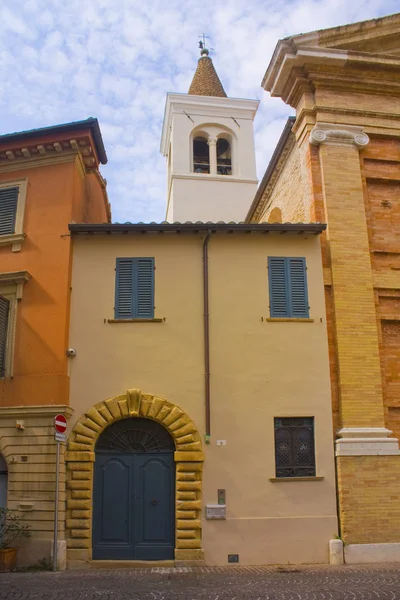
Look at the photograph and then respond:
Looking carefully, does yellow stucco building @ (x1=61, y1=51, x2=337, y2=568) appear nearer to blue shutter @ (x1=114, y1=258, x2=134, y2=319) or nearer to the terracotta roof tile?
blue shutter @ (x1=114, y1=258, x2=134, y2=319)

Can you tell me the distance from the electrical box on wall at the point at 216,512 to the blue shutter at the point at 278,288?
4.14m

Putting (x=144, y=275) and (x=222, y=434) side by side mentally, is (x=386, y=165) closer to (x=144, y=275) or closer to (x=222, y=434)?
(x=144, y=275)

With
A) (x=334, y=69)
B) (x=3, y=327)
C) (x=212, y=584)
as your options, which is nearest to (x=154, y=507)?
(x=212, y=584)

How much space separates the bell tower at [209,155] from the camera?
105ft

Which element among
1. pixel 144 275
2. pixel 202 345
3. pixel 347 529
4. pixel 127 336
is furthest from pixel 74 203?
pixel 347 529

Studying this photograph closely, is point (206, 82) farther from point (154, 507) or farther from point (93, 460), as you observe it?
point (154, 507)

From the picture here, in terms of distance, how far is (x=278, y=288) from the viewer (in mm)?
13750

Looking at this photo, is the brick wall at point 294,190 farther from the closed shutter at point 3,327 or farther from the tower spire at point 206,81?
the tower spire at point 206,81

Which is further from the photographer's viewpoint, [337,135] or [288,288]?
[337,135]

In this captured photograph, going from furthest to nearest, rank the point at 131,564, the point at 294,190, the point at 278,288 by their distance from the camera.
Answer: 1. the point at 294,190
2. the point at 278,288
3. the point at 131,564

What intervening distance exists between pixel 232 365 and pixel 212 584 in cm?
441

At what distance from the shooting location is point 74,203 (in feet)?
46.9

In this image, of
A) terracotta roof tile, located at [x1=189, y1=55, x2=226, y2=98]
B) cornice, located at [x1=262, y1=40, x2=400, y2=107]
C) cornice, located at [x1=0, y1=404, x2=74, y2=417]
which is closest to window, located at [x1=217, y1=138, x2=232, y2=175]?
terracotta roof tile, located at [x1=189, y1=55, x2=226, y2=98]

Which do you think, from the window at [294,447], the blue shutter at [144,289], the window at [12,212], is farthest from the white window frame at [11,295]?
the window at [294,447]
